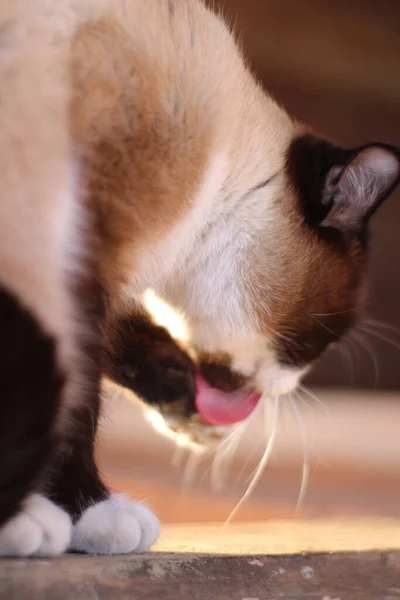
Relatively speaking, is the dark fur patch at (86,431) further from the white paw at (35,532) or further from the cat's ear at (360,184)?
the cat's ear at (360,184)

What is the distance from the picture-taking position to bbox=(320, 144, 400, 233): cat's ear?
3.49 ft

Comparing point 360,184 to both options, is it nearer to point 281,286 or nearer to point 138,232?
point 281,286

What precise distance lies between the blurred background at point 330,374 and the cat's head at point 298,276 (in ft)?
2.79

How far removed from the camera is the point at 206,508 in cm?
193

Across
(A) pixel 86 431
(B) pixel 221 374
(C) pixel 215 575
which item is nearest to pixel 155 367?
(B) pixel 221 374

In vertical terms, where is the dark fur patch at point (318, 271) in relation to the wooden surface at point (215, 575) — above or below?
above

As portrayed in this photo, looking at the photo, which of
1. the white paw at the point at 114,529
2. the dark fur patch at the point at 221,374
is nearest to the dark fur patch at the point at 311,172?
the dark fur patch at the point at 221,374

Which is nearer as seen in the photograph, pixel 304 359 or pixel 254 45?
pixel 304 359

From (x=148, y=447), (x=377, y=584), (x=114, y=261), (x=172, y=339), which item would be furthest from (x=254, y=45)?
(x=377, y=584)

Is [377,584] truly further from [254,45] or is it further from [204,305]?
[254,45]

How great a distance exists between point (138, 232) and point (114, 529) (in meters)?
0.32

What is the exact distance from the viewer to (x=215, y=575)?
0.79m

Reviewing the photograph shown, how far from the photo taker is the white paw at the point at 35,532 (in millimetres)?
799

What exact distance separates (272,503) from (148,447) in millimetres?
413
